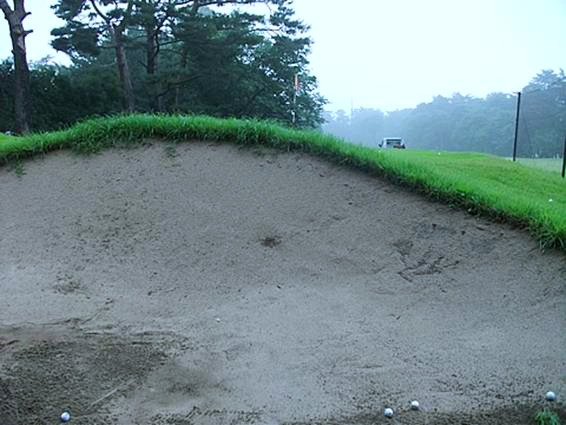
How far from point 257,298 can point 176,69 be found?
63.0ft

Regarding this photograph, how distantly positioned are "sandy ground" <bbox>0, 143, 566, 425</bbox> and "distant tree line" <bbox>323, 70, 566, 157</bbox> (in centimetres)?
264

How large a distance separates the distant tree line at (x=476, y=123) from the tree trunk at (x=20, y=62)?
8.54 metres

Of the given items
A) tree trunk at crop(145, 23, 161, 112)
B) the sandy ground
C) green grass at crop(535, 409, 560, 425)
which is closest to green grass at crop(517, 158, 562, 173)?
the sandy ground

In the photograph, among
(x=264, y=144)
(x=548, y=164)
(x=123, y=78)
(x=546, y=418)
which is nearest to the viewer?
(x=546, y=418)

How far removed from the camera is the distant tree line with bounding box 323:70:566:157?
13.8 m

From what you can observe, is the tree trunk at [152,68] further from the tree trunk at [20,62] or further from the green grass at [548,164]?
the green grass at [548,164]

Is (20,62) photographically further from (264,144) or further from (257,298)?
(257,298)

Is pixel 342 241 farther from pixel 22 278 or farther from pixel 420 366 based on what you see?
pixel 22 278

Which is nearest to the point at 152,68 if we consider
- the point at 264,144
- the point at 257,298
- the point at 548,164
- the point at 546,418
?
the point at 548,164

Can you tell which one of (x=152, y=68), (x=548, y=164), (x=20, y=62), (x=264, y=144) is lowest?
(x=548, y=164)

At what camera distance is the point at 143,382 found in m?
3.21

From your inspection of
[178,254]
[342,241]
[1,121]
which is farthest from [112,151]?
[1,121]

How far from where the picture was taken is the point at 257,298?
4574mm

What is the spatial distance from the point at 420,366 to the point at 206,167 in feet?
14.0
